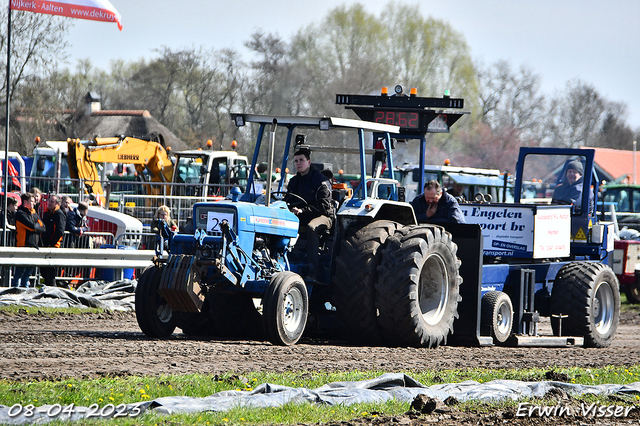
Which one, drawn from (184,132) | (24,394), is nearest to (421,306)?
(24,394)

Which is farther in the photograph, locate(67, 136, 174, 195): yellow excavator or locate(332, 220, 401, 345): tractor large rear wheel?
locate(67, 136, 174, 195): yellow excavator

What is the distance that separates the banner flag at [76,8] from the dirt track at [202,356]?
6805 mm

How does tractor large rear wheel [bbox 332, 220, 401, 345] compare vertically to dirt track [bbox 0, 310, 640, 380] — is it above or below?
above

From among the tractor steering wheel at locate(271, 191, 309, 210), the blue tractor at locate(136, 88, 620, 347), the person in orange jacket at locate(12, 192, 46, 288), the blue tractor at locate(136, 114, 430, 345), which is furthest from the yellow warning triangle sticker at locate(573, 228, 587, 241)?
the person in orange jacket at locate(12, 192, 46, 288)

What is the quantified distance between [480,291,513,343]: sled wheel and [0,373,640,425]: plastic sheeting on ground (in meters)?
3.08

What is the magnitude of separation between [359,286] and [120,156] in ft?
55.7

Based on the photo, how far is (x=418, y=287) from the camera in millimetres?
9414

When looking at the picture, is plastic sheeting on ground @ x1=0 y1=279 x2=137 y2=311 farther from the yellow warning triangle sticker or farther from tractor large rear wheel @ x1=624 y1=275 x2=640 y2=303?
tractor large rear wheel @ x1=624 y1=275 x2=640 y2=303

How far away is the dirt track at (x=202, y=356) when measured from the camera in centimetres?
689

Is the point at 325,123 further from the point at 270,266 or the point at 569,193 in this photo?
the point at 569,193

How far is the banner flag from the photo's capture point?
588 inches

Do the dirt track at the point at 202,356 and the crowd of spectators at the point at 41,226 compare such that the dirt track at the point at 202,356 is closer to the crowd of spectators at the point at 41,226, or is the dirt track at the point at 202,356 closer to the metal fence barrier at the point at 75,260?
the metal fence barrier at the point at 75,260

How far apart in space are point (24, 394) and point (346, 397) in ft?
7.01

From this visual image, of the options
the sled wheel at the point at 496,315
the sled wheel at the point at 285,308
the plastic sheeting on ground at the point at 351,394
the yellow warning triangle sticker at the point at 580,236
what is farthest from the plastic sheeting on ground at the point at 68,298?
the plastic sheeting on ground at the point at 351,394
